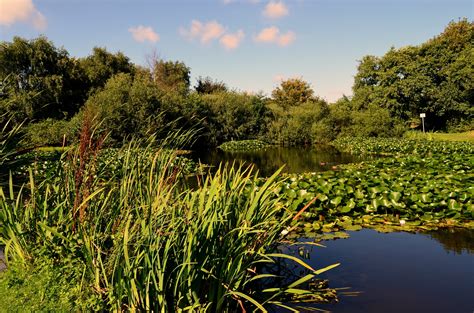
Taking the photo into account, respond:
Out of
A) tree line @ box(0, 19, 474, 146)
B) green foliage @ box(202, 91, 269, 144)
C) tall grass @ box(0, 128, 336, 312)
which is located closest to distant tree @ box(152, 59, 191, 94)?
tree line @ box(0, 19, 474, 146)

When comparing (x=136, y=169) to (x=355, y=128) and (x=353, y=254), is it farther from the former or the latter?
(x=355, y=128)

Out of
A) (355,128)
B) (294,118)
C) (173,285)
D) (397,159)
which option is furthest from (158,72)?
(173,285)

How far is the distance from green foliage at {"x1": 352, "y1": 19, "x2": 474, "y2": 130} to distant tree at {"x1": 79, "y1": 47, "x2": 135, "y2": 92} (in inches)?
999

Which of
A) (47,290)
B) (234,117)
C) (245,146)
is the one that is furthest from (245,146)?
(47,290)

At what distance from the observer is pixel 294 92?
56.1 m

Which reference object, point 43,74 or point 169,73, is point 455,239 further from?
point 169,73

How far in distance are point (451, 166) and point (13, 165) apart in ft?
39.1

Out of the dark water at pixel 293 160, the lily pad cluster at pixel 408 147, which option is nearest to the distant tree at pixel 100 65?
the dark water at pixel 293 160

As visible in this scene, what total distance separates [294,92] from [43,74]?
35712 millimetres

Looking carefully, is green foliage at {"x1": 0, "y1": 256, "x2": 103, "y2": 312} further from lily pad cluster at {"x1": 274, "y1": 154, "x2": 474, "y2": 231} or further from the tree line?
the tree line

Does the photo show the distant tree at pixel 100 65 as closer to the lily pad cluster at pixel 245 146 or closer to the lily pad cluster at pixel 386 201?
the lily pad cluster at pixel 245 146

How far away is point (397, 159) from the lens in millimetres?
14250

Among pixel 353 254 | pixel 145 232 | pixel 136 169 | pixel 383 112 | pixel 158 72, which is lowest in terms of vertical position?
pixel 353 254

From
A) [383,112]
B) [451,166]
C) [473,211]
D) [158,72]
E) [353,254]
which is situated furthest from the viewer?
[158,72]
